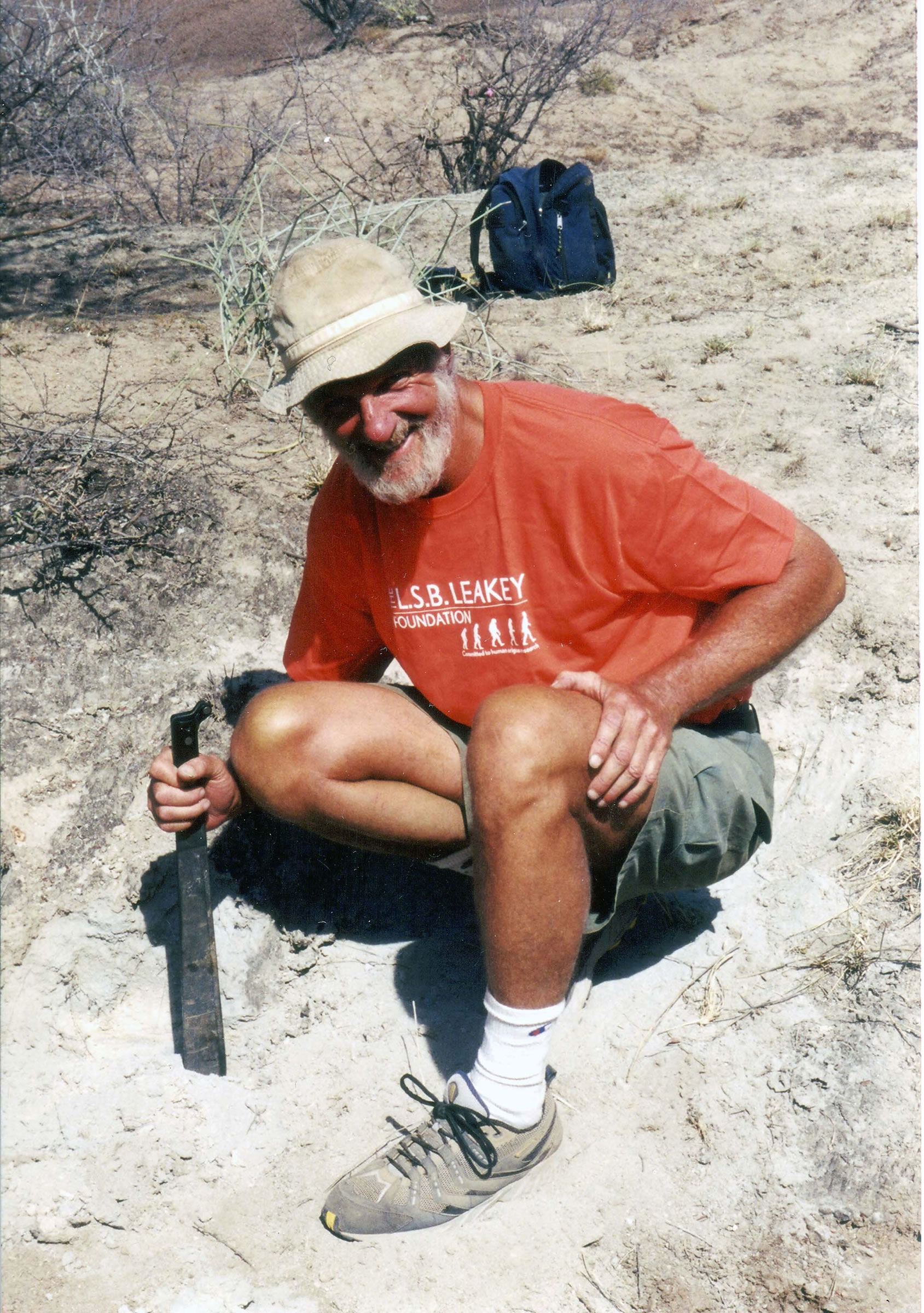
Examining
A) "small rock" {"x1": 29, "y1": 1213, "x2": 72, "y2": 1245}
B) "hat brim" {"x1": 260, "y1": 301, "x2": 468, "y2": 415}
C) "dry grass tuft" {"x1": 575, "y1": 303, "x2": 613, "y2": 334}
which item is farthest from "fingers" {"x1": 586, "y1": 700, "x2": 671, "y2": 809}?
"dry grass tuft" {"x1": 575, "y1": 303, "x2": 613, "y2": 334}

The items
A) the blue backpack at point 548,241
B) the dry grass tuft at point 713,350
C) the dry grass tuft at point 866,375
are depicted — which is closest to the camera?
the dry grass tuft at point 866,375

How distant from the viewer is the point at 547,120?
10398 millimetres

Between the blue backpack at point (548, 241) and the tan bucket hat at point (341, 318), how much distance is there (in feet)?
10.9

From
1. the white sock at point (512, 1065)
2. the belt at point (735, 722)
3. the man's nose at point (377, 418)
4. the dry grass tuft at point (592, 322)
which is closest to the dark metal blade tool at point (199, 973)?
the white sock at point (512, 1065)

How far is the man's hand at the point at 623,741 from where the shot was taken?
1.77 metres

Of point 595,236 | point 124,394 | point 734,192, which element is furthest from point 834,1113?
point 734,192

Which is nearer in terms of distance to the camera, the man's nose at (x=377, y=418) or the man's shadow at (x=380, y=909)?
the man's nose at (x=377, y=418)

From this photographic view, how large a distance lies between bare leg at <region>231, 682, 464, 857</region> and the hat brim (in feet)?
1.88

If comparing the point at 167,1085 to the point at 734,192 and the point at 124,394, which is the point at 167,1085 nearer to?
the point at 124,394

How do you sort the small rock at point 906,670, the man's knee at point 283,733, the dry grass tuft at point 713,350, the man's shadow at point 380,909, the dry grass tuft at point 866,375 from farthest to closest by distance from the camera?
the dry grass tuft at point 713,350 → the dry grass tuft at point 866,375 → the small rock at point 906,670 → the man's shadow at point 380,909 → the man's knee at point 283,733

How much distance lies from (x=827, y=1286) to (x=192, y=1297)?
1.11m

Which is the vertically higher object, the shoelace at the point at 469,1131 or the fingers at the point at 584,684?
the fingers at the point at 584,684

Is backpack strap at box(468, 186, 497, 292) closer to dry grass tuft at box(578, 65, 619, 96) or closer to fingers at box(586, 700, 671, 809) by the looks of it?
fingers at box(586, 700, 671, 809)

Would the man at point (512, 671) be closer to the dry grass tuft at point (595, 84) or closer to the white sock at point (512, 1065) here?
the white sock at point (512, 1065)
